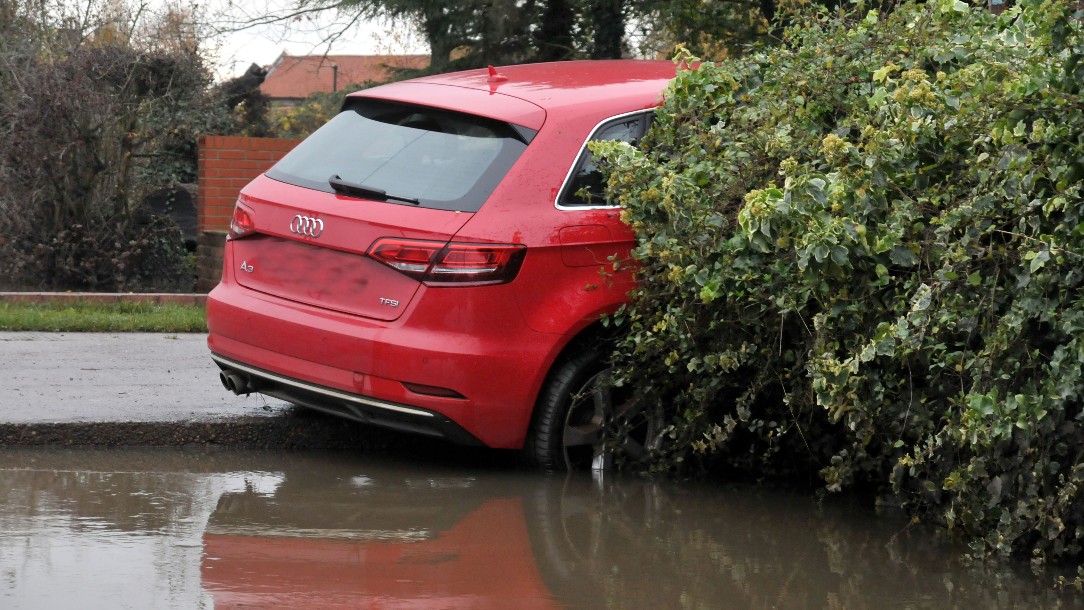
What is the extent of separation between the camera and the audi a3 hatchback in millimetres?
5426

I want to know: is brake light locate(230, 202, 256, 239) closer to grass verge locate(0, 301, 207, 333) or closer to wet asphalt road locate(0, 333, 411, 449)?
Result: wet asphalt road locate(0, 333, 411, 449)

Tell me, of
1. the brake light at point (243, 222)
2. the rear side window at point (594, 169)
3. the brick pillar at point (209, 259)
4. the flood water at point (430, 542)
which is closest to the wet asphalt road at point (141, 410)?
the flood water at point (430, 542)

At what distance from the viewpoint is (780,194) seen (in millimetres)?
5137

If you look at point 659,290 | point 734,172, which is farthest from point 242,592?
point 734,172

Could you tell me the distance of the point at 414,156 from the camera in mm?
5746

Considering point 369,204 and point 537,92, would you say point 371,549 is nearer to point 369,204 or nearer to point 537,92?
point 369,204

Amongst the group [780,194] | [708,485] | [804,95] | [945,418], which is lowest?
[708,485]

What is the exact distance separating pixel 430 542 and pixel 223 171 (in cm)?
770

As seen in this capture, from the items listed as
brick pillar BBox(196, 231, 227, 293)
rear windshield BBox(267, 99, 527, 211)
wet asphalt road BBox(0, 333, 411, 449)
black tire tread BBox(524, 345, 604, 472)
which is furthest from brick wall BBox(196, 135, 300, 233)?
black tire tread BBox(524, 345, 604, 472)

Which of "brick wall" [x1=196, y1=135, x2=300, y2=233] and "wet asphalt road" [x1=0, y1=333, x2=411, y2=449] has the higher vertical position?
"brick wall" [x1=196, y1=135, x2=300, y2=233]

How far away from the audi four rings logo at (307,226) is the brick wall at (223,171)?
6.17m

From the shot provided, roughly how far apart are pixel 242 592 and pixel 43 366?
12.7ft

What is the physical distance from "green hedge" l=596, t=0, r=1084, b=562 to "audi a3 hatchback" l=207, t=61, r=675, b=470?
0.69ft

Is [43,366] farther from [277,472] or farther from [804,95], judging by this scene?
[804,95]
